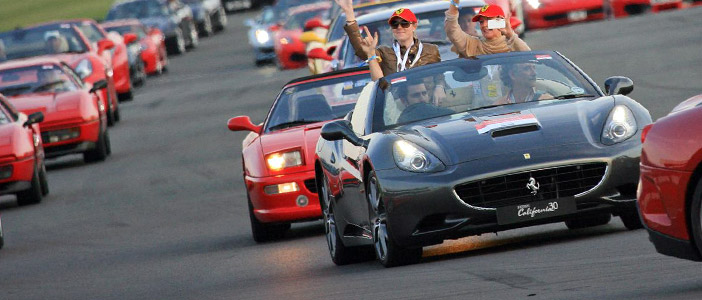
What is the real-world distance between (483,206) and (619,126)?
36.8 inches

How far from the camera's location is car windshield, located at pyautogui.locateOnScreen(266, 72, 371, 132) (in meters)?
15.1

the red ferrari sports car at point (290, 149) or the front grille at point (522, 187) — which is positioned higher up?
the front grille at point (522, 187)

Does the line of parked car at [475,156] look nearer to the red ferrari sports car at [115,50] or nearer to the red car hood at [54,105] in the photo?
the red car hood at [54,105]

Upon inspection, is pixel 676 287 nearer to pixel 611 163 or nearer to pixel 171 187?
pixel 611 163

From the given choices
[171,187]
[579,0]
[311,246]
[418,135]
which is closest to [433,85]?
[418,135]

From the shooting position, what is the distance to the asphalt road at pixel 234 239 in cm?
934

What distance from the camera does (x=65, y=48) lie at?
28.5 meters

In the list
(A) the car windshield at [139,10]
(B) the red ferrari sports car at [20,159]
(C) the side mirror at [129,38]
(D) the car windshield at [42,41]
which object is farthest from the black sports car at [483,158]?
(A) the car windshield at [139,10]

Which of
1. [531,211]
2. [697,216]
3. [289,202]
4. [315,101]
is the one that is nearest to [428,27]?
[315,101]

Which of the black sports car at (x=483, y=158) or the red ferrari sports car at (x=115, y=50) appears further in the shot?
the red ferrari sports car at (x=115, y=50)

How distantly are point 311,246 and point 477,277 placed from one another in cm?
415

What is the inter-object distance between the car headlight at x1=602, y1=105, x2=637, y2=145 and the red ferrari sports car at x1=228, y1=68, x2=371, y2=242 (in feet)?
13.5

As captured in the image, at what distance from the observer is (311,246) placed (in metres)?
13.6

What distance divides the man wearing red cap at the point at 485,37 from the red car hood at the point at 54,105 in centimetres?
1137
